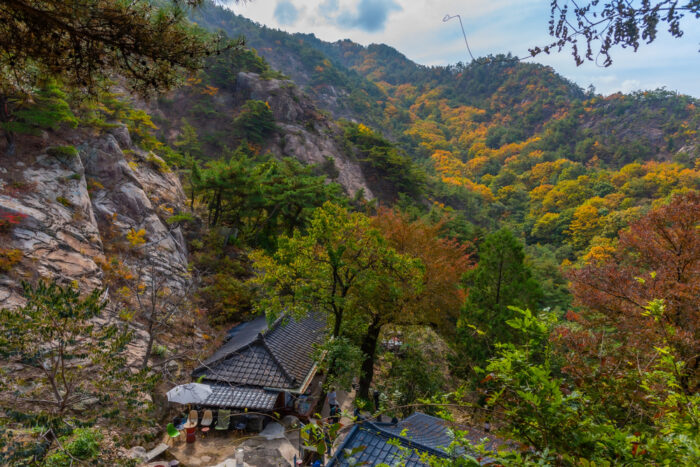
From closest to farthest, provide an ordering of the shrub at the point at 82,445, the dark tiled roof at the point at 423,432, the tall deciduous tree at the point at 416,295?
the shrub at the point at 82,445
the dark tiled roof at the point at 423,432
the tall deciduous tree at the point at 416,295

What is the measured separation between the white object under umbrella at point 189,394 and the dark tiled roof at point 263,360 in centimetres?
81

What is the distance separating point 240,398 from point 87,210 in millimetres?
8278

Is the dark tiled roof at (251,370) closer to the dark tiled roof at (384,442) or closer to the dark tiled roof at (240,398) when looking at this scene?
the dark tiled roof at (240,398)

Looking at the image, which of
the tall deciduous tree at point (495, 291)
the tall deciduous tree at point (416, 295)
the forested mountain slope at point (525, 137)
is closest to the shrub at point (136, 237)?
the tall deciduous tree at point (416, 295)

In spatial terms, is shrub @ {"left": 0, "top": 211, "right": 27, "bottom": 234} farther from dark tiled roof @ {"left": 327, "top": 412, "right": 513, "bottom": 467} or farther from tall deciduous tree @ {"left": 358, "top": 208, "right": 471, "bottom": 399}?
dark tiled roof @ {"left": 327, "top": 412, "right": 513, "bottom": 467}

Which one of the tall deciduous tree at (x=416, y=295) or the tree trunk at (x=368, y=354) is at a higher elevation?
the tall deciduous tree at (x=416, y=295)

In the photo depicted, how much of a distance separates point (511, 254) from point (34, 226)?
14.6 m

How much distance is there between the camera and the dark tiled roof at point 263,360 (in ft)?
31.2

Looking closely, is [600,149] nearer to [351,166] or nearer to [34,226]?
[351,166]

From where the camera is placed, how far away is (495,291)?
10.9 metres

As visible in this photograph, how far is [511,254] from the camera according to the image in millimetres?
10914

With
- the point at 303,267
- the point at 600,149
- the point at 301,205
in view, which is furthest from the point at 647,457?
the point at 600,149

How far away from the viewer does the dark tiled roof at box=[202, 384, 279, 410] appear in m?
8.69

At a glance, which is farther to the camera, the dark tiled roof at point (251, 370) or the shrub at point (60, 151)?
the shrub at point (60, 151)
